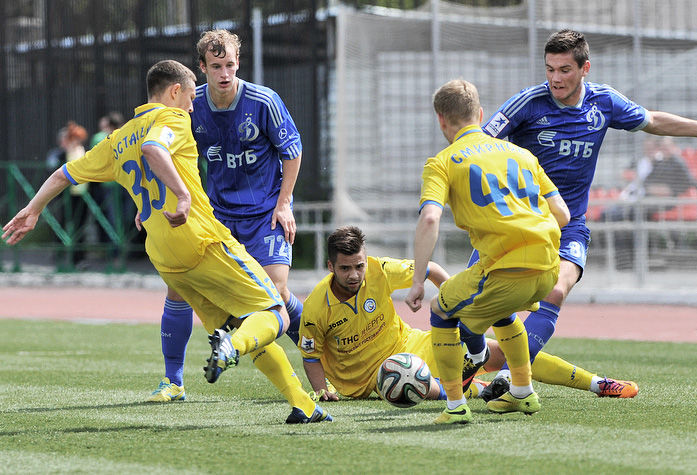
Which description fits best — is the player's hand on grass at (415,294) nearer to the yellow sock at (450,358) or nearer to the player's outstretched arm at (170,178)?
the yellow sock at (450,358)

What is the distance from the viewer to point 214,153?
7.17m

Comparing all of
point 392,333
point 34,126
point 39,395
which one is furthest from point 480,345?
point 34,126

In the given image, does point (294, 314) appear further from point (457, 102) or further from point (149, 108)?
point (457, 102)

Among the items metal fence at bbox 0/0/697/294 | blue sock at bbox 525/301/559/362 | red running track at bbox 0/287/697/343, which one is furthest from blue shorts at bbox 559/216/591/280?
metal fence at bbox 0/0/697/294

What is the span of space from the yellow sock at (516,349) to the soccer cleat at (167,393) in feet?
7.21

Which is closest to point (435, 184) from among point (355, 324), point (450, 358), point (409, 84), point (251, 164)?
point (450, 358)

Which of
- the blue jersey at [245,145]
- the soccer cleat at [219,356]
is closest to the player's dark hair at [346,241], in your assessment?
the blue jersey at [245,145]

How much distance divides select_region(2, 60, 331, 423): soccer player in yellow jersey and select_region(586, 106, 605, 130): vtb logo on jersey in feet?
7.17

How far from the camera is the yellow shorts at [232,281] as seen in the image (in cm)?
601

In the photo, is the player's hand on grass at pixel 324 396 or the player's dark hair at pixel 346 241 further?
the player's hand on grass at pixel 324 396

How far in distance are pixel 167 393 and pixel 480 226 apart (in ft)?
8.27

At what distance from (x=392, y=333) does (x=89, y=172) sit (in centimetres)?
207

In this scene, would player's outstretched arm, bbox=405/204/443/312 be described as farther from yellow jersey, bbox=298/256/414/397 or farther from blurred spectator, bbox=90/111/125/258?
blurred spectator, bbox=90/111/125/258

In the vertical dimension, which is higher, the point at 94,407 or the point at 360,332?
the point at 360,332
